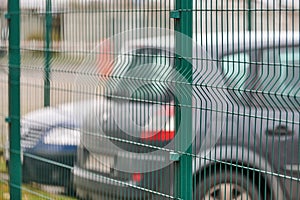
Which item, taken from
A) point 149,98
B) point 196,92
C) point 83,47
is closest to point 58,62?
point 83,47

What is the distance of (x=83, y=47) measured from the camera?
6.45 metres

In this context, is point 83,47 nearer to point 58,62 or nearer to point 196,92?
point 58,62

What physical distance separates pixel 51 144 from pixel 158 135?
1567 mm

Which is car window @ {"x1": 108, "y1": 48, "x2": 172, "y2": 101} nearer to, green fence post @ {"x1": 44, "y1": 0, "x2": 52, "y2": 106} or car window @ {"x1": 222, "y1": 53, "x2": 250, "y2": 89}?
car window @ {"x1": 222, "y1": 53, "x2": 250, "y2": 89}

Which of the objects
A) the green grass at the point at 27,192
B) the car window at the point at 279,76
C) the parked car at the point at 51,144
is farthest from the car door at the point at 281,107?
the green grass at the point at 27,192

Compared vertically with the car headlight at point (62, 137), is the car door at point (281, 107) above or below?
above

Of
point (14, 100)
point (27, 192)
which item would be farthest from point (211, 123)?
point (14, 100)

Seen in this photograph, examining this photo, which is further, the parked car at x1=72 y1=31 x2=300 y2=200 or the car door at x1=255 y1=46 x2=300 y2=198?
the parked car at x1=72 y1=31 x2=300 y2=200

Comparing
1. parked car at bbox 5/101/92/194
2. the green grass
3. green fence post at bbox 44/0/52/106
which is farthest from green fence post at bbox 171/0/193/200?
green fence post at bbox 44/0/52/106

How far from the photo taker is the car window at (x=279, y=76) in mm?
4586

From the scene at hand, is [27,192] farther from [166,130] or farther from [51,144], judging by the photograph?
[166,130]

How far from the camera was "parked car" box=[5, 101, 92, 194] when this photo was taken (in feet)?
21.8

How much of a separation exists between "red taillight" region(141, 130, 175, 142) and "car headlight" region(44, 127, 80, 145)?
2.90 feet

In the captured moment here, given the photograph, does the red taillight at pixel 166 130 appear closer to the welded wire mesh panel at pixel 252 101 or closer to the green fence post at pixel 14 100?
the welded wire mesh panel at pixel 252 101
